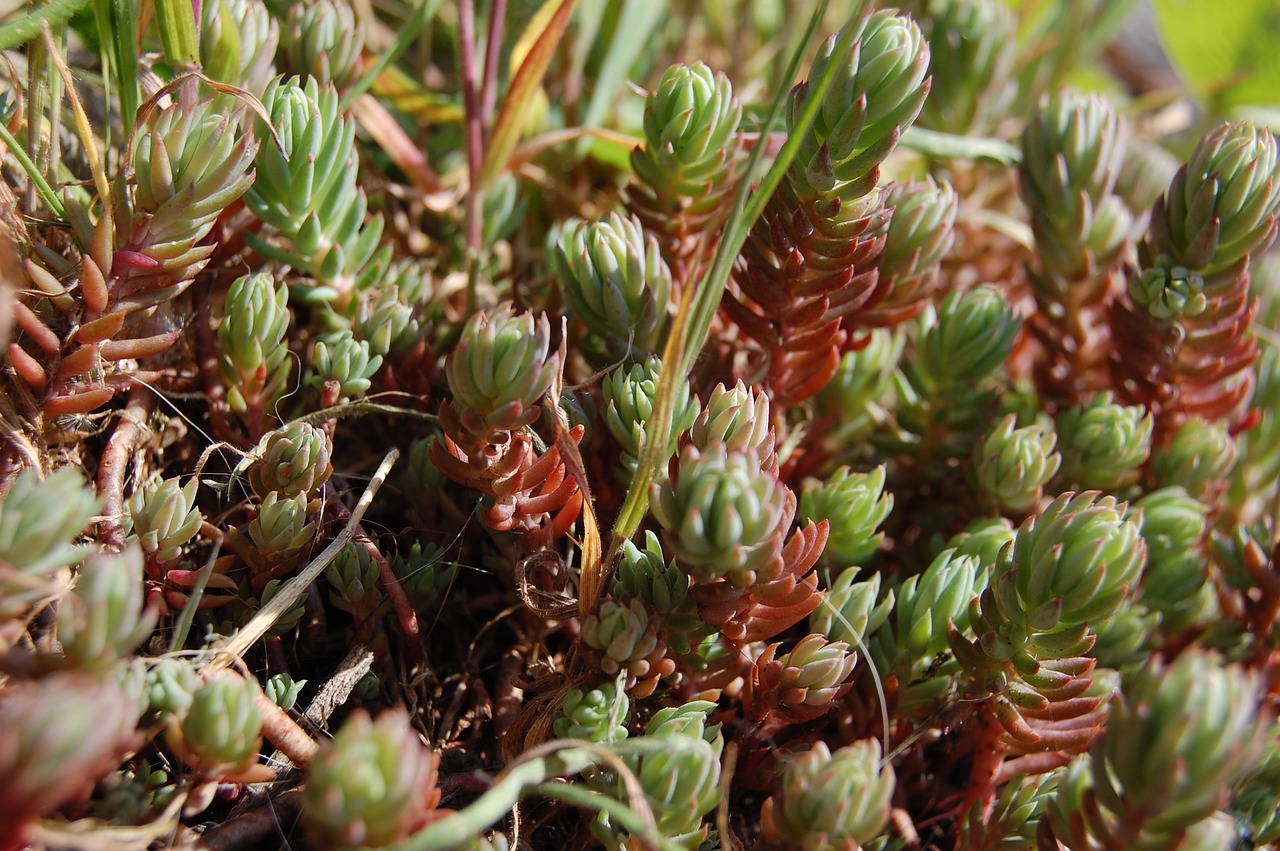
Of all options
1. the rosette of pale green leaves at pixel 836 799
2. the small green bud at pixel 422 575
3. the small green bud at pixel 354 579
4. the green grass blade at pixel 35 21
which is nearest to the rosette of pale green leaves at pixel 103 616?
the small green bud at pixel 354 579

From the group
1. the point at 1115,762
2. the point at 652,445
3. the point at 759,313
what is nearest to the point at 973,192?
the point at 759,313

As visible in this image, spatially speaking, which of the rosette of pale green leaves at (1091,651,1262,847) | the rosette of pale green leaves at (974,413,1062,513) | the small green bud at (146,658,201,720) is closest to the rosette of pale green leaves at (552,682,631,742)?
the small green bud at (146,658,201,720)

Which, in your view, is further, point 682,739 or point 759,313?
point 759,313

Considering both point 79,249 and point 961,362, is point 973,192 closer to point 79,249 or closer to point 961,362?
point 961,362

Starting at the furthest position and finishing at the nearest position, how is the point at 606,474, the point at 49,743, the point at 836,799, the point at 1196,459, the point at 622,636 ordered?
the point at 1196,459, the point at 606,474, the point at 622,636, the point at 836,799, the point at 49,743

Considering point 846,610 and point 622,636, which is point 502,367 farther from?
point 846,610

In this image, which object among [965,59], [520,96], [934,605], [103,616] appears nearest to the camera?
[103,616]

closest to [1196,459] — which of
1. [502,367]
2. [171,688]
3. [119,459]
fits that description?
[502,367]
